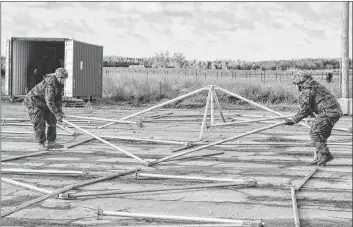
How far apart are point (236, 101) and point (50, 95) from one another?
60.1 ft

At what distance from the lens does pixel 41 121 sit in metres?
11.7

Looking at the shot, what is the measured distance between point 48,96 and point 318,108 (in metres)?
5.24

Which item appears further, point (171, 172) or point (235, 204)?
point (171, 172)

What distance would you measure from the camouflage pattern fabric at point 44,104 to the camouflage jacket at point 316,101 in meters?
4.65

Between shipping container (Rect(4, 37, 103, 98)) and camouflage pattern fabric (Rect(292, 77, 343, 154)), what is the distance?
16.1 meters

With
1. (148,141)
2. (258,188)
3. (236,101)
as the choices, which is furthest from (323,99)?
(236,101)

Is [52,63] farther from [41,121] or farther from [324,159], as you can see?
[324,159]

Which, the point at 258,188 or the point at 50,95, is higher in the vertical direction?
the point at 50,95

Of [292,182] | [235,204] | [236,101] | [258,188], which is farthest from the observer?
[236,101]

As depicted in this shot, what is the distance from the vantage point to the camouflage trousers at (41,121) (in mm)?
11648

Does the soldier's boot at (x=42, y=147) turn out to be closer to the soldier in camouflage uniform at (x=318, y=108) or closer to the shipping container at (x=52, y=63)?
the soldier in camouflage uniform at (x=318, y=108)

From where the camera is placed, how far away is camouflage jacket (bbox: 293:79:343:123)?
1016 centimetres

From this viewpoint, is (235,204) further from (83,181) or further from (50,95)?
(50,95)

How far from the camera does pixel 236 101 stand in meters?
28.5
